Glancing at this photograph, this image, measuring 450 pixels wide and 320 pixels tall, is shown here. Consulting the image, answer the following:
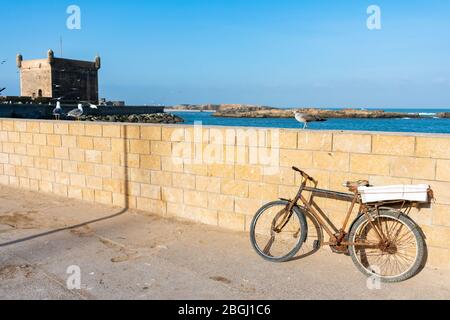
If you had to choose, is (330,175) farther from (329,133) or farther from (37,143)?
(37,143)

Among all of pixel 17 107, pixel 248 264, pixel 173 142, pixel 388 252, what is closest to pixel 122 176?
pixel 173 142

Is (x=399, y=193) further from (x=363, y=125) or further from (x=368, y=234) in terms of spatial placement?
(x=363, y=125)

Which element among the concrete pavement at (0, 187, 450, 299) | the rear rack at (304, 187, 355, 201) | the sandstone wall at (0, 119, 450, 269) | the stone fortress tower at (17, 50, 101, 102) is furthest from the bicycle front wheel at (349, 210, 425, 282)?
the stone fortress tower at (17, 50, 101, 102)

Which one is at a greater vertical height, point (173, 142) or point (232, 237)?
point (173, 142)

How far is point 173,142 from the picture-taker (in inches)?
237

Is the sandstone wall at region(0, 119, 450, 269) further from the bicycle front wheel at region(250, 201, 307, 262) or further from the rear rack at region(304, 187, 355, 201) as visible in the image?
the bicycle front wheel at region(250, 201, 307, 262)

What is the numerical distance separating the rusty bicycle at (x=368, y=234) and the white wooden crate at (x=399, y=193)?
0.16ft

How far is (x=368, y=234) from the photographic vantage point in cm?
430

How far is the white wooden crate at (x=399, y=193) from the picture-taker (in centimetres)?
395

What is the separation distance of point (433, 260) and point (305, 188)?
1439 millimetres

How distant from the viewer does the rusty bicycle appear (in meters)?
3.97
